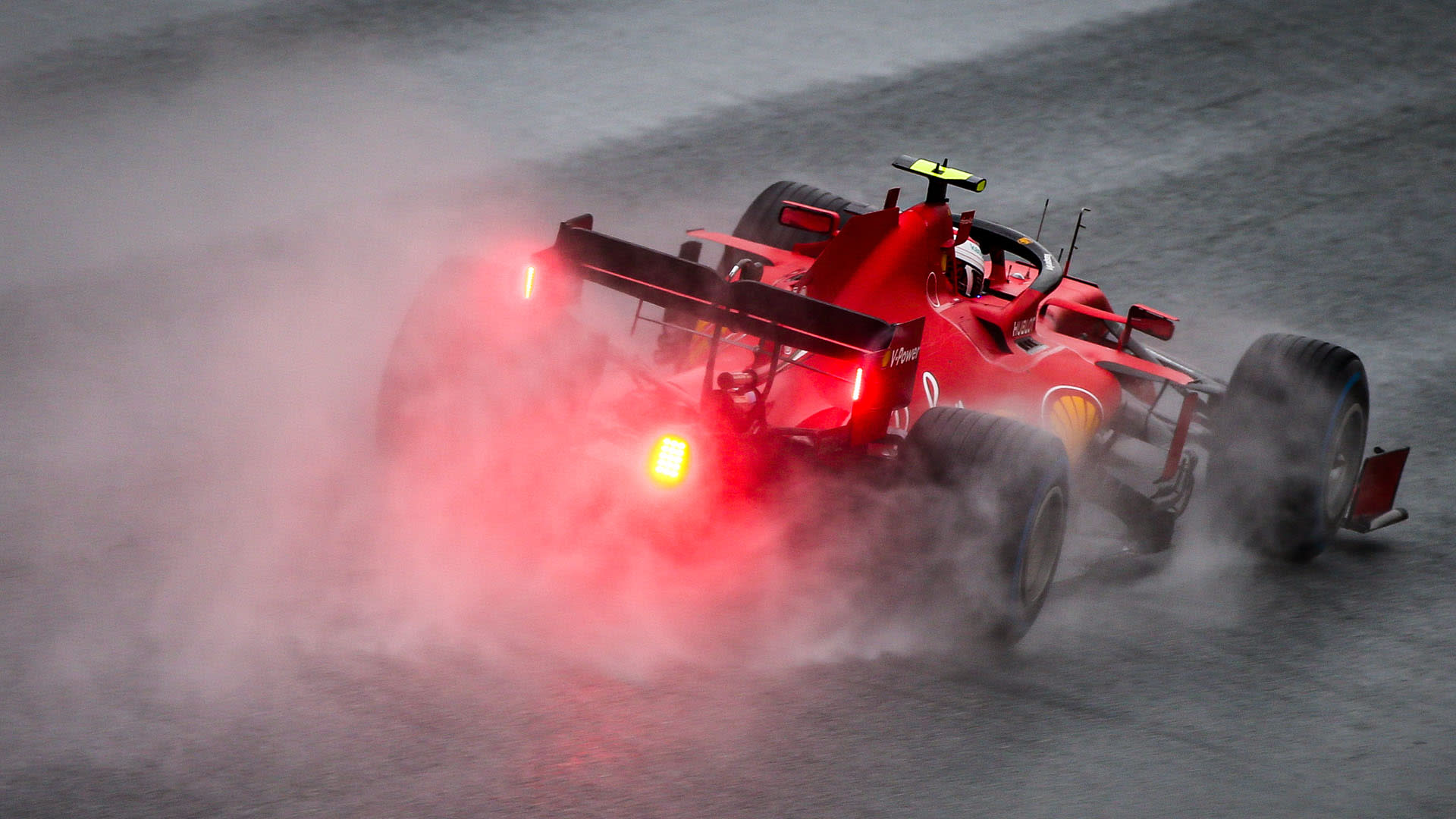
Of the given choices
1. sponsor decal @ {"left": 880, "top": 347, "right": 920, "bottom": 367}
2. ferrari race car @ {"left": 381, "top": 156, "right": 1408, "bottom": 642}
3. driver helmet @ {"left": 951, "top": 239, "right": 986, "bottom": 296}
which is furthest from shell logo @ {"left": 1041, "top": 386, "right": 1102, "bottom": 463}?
sponsor decal @ {"left": 880, "top": 347, "right": 920, "bottom": 367}

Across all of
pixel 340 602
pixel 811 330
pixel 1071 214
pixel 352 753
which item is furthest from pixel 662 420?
pixel 1071 214

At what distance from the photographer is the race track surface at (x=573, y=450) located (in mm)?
4902

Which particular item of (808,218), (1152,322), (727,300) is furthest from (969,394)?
(727,300)

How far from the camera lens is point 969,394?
6891mm

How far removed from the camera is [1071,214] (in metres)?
12.0

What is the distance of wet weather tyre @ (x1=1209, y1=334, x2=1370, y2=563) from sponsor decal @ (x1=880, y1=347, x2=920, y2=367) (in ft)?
5.61

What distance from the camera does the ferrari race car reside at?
560 cm

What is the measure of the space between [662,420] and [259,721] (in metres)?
1.96

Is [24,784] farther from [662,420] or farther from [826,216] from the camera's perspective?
[826,216]

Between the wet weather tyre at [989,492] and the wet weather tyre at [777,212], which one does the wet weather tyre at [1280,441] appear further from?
the wet weather tyre at [777,212]

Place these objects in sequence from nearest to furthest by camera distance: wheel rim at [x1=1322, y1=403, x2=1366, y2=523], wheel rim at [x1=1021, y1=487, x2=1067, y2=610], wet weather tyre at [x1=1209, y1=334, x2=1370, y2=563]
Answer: wheel rim at [x1=1021, y1=487, x2=1067, y2=610], wet weather tyre at [x1=1209, y1=334, x2=1370, y2=563], wheel rim at [x1=1322, y1=403, x2=1366, y2=523]

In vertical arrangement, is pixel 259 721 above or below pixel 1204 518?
below

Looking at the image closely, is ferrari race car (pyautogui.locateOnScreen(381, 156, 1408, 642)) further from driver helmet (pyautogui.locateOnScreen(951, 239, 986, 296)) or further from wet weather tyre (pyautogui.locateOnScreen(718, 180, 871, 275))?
wet weather tyre (pyautogui.locateOnScreen(718, 180, 871, 275))

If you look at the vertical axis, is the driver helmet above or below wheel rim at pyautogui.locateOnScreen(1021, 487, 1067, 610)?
above
